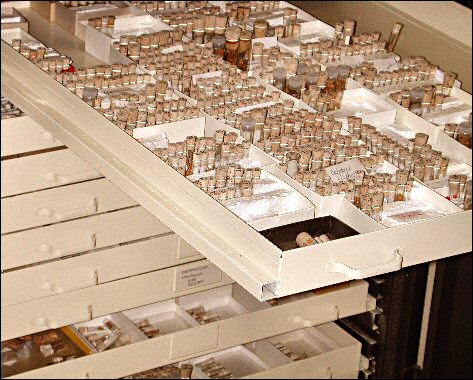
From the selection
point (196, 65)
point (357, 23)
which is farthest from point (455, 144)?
point (357, 23)

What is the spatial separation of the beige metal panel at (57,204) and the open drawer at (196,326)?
1.00 feet

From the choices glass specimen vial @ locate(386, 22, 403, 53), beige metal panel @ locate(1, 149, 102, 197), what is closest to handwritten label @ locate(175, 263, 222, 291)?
beige metal panel @ locate(1, 149, 102, 197)

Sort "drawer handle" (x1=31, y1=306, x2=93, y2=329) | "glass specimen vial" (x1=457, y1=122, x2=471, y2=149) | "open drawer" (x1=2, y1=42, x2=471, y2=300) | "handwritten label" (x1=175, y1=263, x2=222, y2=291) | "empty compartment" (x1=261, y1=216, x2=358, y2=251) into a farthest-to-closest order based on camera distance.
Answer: "handwritten label" (x1=175, y1=263, x2=222, y2=291)
"drawer handle" (x1=31, y1=306, x2=93, y2=329)
"glass specimen vial" (x1=457, y1=122, x2=471, y2=149)
"empty compartment" (x1=261, y1=216, x2=358, y2=251)
"open drawer" (x1=2, y1=42, x2=471, y2=300)

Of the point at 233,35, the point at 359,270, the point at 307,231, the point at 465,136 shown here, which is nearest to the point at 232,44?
the point at 233,35

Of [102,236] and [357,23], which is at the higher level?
[357,23]

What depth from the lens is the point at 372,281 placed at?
3.00 m

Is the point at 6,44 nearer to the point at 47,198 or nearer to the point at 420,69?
the point at 47,198

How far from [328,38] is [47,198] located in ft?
2.36

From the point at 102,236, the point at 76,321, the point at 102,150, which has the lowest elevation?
the point at 76,321

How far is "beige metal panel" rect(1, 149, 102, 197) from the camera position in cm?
278

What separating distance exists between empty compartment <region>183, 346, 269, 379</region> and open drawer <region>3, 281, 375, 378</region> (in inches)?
1.4

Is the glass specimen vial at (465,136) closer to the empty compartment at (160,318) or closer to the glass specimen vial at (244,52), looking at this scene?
the glass specimen vial at (244,52)

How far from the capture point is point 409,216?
2213mm

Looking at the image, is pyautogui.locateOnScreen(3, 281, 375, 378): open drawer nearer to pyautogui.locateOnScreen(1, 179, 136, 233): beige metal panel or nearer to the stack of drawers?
the stack of drawers
